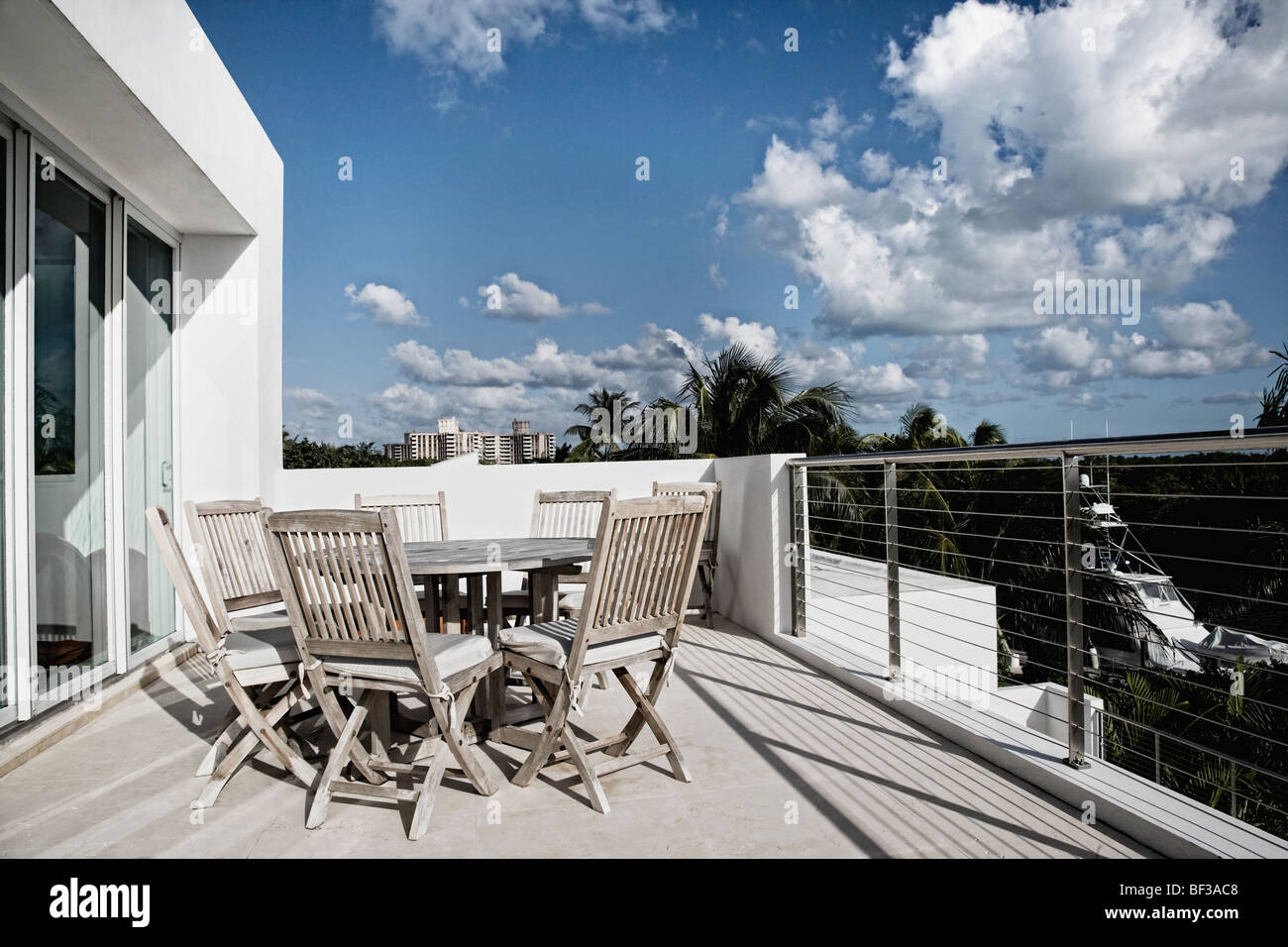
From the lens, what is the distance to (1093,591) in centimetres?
1226

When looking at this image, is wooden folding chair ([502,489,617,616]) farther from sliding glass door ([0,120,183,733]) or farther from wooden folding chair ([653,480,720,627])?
sliding glass door ([0,120,183,733])

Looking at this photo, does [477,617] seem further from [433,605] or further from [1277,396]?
[1277,396]

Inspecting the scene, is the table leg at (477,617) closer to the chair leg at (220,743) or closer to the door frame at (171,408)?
the chair leg at (220,743)

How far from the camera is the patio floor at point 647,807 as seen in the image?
2.23 m

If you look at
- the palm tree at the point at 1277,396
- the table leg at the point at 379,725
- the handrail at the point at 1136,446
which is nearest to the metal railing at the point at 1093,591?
the handrail at the point at 1136,446

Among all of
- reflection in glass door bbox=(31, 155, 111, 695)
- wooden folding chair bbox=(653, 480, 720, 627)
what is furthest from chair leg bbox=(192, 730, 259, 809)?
wooden folding chair bbox=(653, 480, 720, 627)

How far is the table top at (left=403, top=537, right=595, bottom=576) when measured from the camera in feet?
9.16

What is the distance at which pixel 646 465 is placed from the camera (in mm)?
6402

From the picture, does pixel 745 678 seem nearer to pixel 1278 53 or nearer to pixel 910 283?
pixel 910 283

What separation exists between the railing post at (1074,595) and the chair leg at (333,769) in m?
2.32

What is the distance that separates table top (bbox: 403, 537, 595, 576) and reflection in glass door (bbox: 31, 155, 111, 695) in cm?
163

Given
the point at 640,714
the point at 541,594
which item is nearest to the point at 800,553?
the point at 541,594
